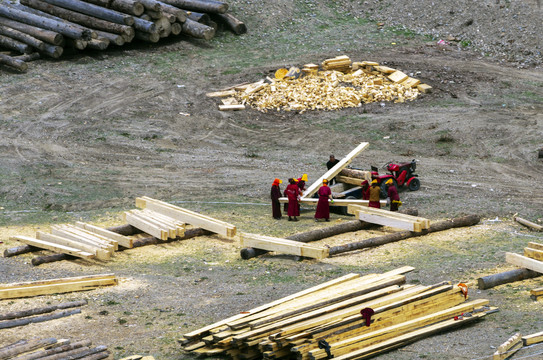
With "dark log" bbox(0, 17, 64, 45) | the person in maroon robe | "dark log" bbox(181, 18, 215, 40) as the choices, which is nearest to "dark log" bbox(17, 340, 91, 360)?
the person in maroon robe

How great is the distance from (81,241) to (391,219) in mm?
7626

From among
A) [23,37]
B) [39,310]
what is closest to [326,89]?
[23,37]

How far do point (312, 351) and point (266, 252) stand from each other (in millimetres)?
6766

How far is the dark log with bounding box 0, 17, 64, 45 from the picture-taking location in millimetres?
32875

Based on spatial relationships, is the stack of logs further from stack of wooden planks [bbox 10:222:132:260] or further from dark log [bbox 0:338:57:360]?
dark log [bbox 0:338:57:360]

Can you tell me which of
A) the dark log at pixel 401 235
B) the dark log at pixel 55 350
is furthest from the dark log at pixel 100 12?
the dark log at pixel 55 350

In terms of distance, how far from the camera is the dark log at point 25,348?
12.9 meters

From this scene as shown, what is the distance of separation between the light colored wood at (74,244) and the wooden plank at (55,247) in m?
0.10

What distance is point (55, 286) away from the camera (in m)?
16.6

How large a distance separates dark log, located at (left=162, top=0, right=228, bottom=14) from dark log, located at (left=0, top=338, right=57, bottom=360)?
80.9ft

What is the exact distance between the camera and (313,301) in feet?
46.9

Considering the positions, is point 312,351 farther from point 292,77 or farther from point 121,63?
point 121,63

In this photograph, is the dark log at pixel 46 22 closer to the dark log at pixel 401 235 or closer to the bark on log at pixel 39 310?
the dark log at pixel 401 235

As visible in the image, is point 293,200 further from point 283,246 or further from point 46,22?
point 46,22
